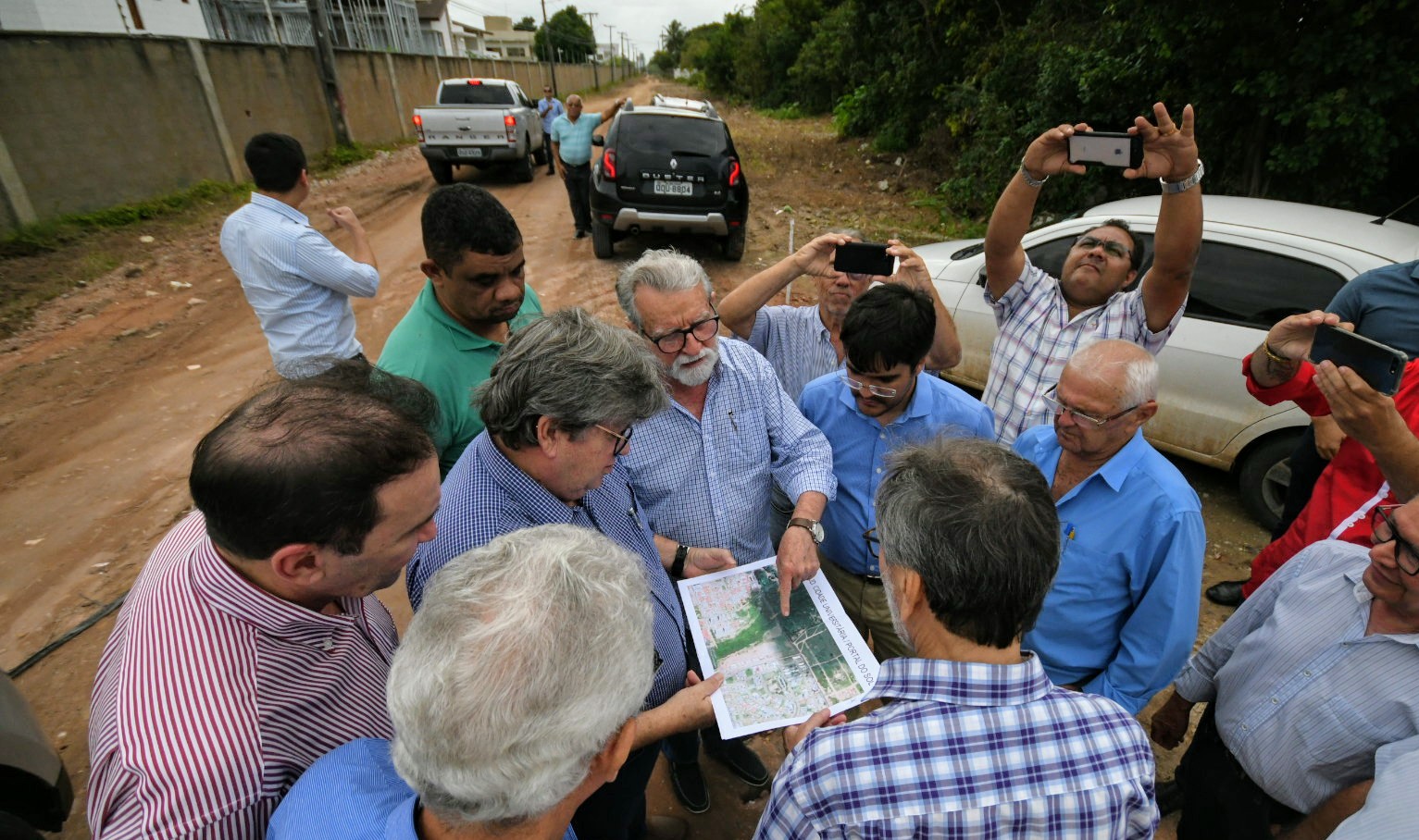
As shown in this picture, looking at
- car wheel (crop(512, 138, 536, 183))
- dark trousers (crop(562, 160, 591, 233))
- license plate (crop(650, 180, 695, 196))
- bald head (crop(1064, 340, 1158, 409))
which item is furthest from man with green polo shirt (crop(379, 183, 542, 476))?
car wheel (crop(512, 138, 536, 183))

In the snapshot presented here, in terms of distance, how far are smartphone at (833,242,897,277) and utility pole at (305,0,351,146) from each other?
1650cm

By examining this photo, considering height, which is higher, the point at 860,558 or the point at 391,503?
the point at 391,503

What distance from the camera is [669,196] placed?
7758mm

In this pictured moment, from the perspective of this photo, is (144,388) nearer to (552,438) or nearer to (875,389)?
(552,438)

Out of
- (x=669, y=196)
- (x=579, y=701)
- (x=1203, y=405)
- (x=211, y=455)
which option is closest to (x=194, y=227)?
(x=669, y=196)

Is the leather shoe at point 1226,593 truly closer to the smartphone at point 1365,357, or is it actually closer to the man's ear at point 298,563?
the smartphone at point 1365,357

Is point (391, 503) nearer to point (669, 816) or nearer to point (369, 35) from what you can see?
point (669, 816)

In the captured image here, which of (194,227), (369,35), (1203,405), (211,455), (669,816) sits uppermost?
(369,35)

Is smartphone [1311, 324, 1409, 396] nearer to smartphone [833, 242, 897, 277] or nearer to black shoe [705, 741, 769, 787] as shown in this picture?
smartphone [833, 242, 897, 277]

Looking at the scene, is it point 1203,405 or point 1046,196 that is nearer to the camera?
point 1203,405

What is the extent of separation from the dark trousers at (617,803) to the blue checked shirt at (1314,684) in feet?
5.57

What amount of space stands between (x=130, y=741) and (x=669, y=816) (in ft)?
6.59

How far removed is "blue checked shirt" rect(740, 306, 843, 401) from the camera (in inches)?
125

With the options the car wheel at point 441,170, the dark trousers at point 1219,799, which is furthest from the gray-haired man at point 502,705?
the car wheel at point 441,170
